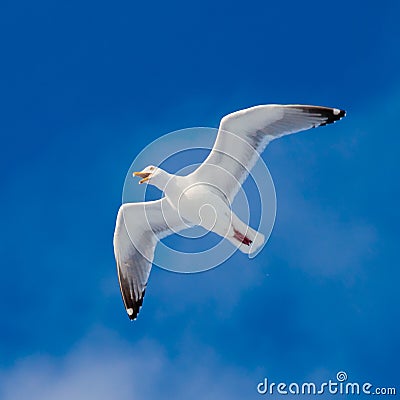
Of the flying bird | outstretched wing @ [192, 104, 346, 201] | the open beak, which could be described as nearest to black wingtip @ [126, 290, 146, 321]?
the flying bird

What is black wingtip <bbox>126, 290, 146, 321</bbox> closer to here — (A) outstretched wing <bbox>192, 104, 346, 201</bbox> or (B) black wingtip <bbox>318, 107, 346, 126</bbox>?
(A) outstretched wing <bbox>192, 104, 346, 201</bbox>

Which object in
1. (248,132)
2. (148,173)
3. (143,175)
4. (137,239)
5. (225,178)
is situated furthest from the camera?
(137,239)

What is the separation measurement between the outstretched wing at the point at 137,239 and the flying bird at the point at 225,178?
0.07 ft

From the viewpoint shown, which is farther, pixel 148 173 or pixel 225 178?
pixel 148 173

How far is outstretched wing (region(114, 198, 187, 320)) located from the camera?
18828mm

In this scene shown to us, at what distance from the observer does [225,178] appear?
1803 centimetres

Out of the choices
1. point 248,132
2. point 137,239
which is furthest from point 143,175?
point 248,132

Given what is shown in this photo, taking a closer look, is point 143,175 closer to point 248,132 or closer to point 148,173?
point 148,173

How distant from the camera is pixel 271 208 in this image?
680 inches

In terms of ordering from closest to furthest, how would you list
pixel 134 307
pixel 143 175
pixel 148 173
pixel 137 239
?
pixel 148 173 → pixel 143 175 → pixel 137 239 → pixel 134 307

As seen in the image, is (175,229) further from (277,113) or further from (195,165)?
(277,113)

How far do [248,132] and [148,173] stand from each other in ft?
7.79

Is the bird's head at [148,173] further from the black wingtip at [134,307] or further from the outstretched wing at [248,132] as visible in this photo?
the black wingtip at [134,307]

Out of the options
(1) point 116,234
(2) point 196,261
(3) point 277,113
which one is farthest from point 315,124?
(1) point 116,234
